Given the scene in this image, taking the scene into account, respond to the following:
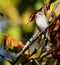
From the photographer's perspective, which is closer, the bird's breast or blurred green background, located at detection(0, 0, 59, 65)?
the bird's breast

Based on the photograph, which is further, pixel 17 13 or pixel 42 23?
pixel 17 13

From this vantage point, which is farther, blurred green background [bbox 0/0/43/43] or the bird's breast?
blurred green background [bbox 0/0/43/43]

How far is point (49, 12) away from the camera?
130 centimetres

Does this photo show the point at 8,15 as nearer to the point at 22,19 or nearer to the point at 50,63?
the point at 22,19

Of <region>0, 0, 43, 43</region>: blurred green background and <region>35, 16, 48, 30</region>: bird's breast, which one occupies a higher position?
<region>0, 0, 43, 43</region>: blurred green background

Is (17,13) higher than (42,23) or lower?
higher

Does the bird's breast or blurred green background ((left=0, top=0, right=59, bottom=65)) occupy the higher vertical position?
blurred green background ((left=0, top=0, right=59, bottom=65))

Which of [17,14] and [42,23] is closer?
[42,23]

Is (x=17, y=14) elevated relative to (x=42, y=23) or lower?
elevated

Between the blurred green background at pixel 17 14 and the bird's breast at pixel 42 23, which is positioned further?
the blurred green background at pixel 17 14

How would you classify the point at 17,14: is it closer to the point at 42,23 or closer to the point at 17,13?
the point at 17,13

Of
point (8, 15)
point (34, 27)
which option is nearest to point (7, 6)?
point (8, 15)

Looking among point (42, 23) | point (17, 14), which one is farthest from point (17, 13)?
point (42, 23)

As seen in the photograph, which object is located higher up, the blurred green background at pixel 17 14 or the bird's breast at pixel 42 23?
the blurred green background at pixel 17 14
